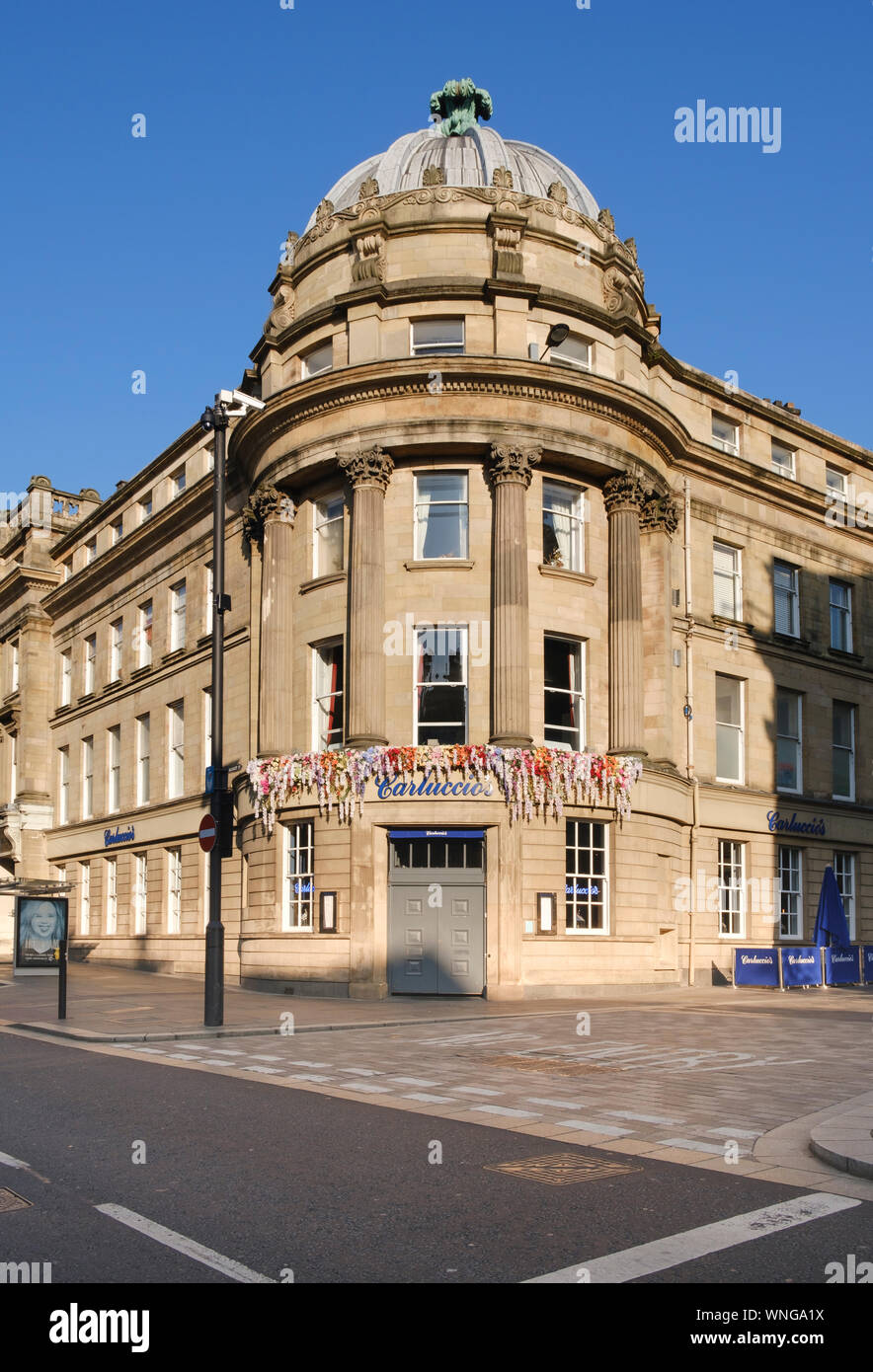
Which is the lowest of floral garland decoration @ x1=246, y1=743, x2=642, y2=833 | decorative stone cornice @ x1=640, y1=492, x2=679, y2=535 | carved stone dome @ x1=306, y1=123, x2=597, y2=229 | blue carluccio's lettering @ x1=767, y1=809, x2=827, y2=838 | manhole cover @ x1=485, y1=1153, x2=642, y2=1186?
manhole cover @ x1=485, y1=1153, x2=642, y2=1186

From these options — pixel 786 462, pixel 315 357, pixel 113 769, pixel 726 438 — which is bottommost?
pixel 113 769

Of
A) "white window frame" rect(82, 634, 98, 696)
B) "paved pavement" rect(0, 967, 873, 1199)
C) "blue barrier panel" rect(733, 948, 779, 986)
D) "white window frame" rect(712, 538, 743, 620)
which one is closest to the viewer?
"paved pavement" rect(0, 967, 873, 1199)

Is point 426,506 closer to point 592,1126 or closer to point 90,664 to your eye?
point 592,1126

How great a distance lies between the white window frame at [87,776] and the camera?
45.6 m

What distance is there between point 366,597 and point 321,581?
2.27m

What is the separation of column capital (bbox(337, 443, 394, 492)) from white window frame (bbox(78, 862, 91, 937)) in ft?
75.9

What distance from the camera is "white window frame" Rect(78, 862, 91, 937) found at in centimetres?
4453

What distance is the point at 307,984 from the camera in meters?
27.0

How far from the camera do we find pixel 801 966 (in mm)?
30078

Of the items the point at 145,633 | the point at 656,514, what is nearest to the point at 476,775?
the point at 656,514

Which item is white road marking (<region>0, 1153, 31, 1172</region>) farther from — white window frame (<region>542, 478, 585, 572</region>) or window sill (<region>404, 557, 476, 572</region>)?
white window frame (<region>542, 478, 585, 572</region>)

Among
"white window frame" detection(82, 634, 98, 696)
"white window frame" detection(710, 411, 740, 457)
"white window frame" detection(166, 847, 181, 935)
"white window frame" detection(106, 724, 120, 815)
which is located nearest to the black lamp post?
"white window frame" detection(710, 411, 740, 457)

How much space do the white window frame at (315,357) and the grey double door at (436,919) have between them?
1182cm
